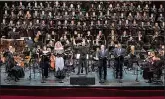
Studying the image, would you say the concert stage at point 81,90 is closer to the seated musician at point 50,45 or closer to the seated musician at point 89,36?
the seated musician at point 50,45

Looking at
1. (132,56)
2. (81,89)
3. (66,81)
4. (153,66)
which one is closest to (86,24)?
(132,56)

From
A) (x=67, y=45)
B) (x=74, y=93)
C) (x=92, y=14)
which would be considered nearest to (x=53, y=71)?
(x=67, y=45)

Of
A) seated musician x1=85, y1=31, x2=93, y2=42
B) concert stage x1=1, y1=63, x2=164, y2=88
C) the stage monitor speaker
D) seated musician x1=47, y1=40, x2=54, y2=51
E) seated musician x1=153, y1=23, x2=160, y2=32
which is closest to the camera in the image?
concert stage x1=1, y1=63, x2=164, y2=88

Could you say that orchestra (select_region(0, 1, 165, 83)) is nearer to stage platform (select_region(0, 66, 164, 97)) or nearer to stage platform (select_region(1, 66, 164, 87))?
stage platform (select_region(1, 66, 164, 87))

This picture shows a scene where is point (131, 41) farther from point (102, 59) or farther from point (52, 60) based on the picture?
point (52, 60)

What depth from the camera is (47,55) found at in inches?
411

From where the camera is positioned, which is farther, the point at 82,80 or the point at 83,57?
the point at 83,57

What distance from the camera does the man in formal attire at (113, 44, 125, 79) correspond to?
10.2m

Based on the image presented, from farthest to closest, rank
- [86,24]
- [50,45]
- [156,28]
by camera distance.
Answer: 1. [86,24]
2. [156,28]
3. [50,45]

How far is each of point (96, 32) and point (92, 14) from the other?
728 millimetres

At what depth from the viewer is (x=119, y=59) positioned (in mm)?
10375

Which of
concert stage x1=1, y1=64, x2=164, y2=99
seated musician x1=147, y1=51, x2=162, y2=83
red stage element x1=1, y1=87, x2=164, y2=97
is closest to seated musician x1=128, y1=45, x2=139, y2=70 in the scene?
seated musician x1=147, y1=51, x2=162, y2=83

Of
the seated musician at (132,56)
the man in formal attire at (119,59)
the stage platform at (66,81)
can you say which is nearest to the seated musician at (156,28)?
the seated musician at (132,56)

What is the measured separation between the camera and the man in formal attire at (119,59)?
1023cm
